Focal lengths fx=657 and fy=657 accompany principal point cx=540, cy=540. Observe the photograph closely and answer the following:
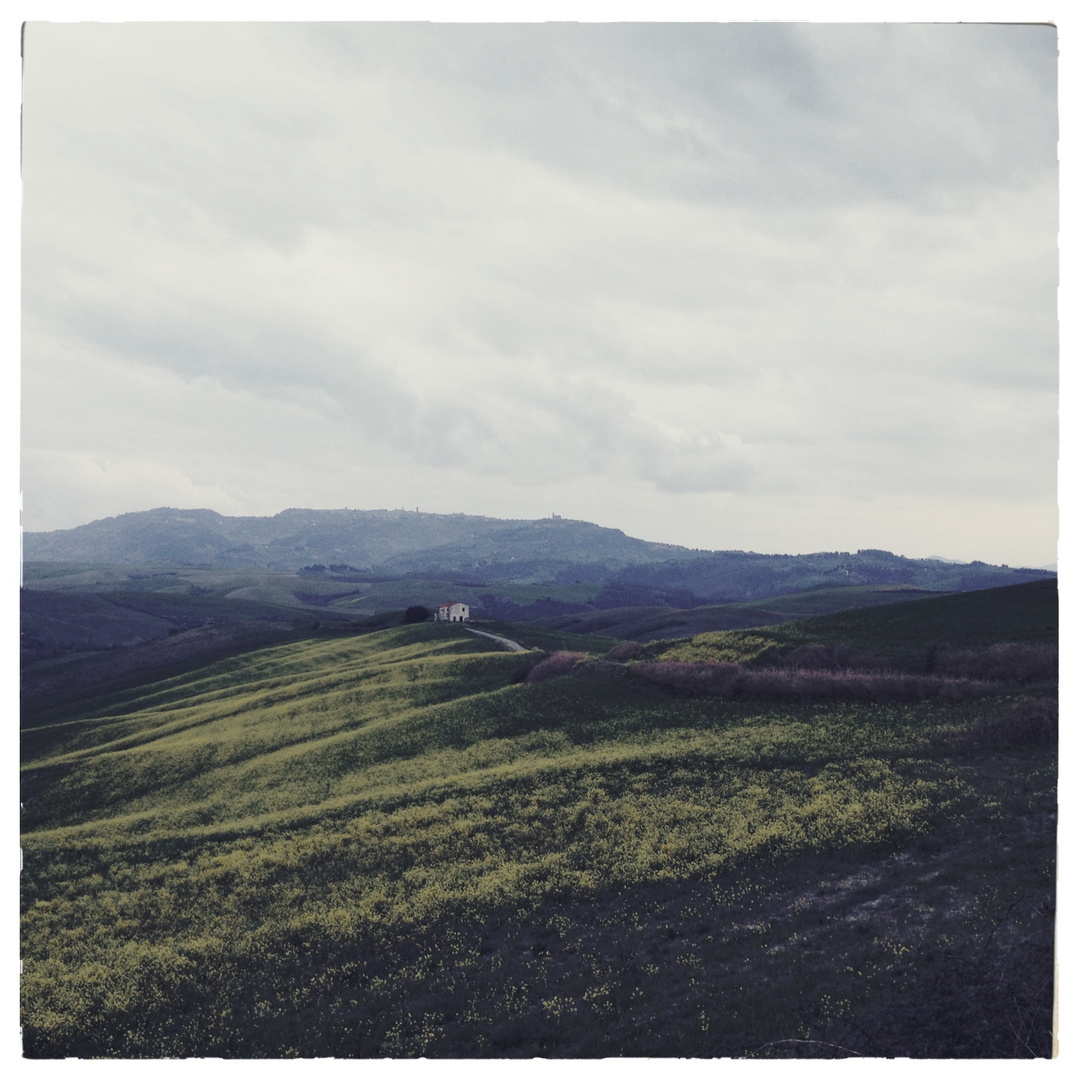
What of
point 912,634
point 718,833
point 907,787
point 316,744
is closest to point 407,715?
point 316,744

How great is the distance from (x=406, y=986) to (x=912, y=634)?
45705 mm

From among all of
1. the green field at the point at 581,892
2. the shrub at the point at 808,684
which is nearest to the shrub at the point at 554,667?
the shrub at the point at 808,684

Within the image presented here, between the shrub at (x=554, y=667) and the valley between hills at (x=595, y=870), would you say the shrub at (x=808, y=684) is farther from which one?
the shrub at (x=554, y=667)

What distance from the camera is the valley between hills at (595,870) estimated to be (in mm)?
17547

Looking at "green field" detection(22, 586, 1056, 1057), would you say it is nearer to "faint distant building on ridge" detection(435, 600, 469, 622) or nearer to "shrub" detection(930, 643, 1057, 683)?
"shrub" detection(930, 643, 1057, 683)

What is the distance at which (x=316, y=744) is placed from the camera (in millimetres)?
45906

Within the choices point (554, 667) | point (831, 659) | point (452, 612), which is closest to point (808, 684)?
point (831, 659)

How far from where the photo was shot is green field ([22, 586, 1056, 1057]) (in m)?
17.3

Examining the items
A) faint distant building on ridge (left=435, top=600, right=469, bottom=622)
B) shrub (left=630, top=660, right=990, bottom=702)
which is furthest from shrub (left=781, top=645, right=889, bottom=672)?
faint distant building on ridge (left=435, top=600, right=469, bottom=622)

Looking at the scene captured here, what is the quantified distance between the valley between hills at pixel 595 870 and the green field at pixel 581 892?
0.33ft

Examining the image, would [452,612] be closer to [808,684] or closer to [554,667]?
[554,667]

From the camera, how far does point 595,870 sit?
80.3 feet

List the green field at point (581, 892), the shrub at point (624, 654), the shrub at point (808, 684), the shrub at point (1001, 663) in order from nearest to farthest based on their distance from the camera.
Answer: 1. the green field at point (581, 892)
2. the shrub at point (1001, 663)
3. the shrub at point (808, 684)
4. the shrub at point (624, 654)
